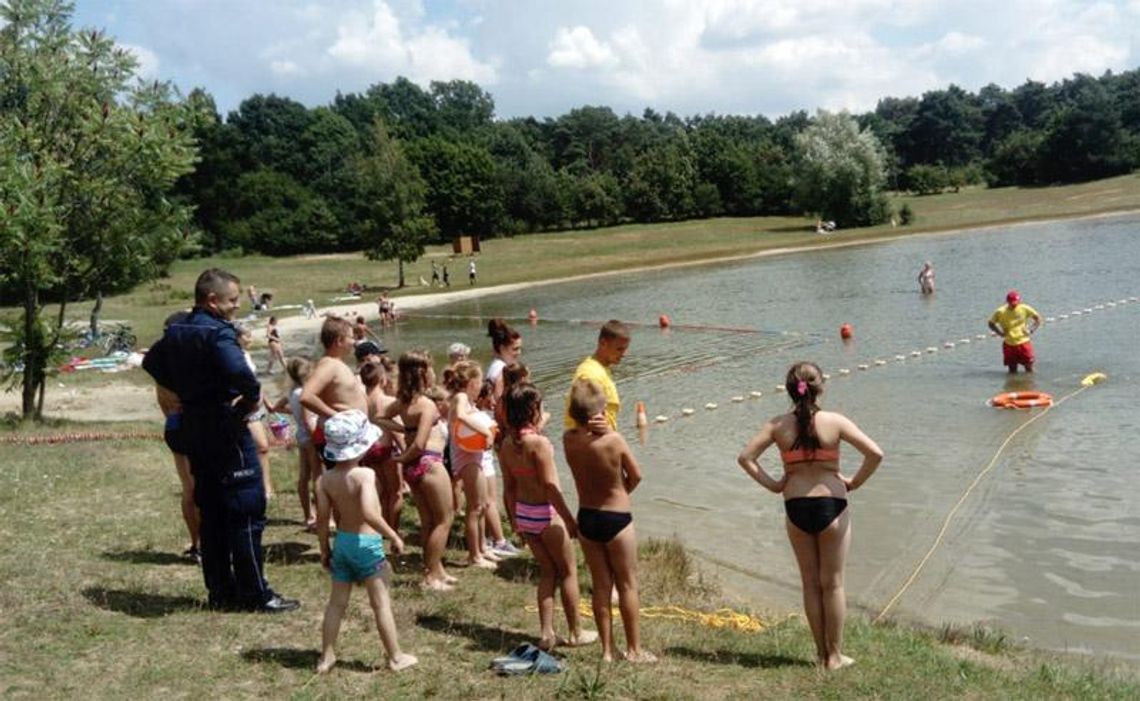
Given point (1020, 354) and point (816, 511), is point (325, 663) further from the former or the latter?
point (1020, 354)

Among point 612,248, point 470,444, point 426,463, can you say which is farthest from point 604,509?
point 612,248

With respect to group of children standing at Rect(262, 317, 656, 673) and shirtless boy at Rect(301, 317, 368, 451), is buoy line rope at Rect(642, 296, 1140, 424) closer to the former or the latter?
group of children standing at Rect(262, 317, 656, 673)

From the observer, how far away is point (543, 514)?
676cm

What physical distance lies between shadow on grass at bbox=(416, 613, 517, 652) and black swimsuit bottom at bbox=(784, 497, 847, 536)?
6.36 feet

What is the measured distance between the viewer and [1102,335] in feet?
83.0

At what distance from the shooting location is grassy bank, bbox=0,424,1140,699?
5.92m

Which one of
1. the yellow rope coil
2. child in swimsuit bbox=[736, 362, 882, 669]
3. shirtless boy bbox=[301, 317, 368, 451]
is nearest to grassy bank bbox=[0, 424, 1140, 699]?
the yellow rope coil

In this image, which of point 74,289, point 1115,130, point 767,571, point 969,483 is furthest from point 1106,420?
point 1115,130

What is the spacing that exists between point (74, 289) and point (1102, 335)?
22400mm

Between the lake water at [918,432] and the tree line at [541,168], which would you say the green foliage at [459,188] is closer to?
the tree line at [541,168]

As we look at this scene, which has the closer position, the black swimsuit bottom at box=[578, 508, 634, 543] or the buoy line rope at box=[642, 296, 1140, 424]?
the black swimsuit bottom at box=[578, 508, 634, 543]

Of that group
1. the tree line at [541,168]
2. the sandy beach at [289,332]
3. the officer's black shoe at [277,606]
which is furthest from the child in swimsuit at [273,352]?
the tree line at [541,168]

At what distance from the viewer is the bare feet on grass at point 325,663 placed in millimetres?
6043

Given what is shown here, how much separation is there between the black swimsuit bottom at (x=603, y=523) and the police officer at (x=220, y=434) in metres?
2.28
